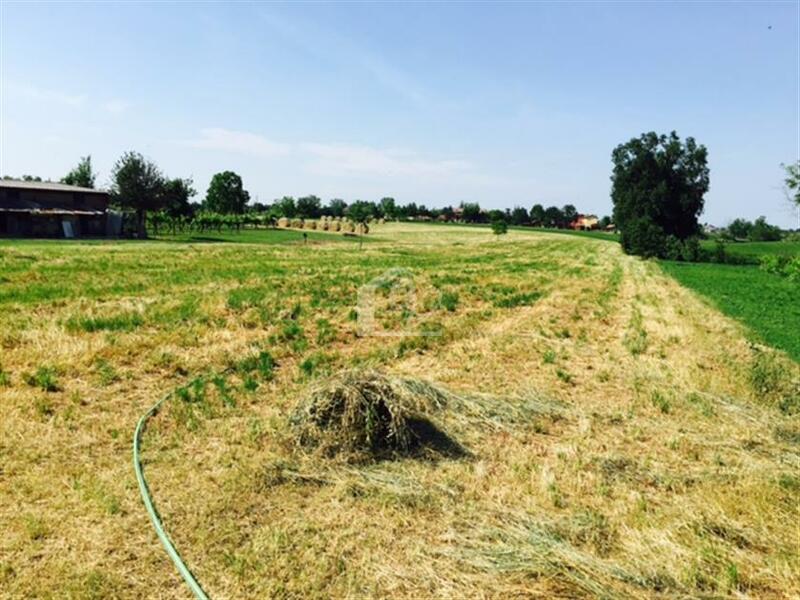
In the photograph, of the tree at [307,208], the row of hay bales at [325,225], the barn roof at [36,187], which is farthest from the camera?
the tree at [307,208]

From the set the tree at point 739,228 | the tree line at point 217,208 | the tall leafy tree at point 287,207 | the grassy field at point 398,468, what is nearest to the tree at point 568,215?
the tree line at point 217,208

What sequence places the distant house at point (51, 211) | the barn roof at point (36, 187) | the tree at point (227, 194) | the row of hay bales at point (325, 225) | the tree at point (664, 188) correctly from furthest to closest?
the tree at point (227, 194)
the row of hay bales at point (325, 225)
the tree at point (664, 188)
the barn roof at point (36, 187)
the distant house at point (51, 211)

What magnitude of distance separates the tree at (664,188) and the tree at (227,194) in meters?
85.1

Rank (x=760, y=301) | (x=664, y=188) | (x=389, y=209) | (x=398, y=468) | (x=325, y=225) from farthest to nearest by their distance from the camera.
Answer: (x=389, y=209) < (x=325, y=225) < (x=664, y=188) < (x=760, y=301) < (x=398, y=468)

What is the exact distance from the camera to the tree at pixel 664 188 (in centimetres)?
6281

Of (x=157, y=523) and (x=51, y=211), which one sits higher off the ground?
(x=51, y=211)

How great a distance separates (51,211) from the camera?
51.1 m

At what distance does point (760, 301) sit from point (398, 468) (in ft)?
79.4

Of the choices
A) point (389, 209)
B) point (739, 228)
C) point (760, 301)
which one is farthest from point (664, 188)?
point (389, 209)

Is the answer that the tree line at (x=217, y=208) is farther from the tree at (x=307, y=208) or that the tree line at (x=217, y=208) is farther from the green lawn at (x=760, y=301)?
the green lawn at (x=760, y=301)

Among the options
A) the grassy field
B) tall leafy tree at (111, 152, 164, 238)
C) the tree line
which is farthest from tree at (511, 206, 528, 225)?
the grassy field

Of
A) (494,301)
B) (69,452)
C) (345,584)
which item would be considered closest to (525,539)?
(345,584)

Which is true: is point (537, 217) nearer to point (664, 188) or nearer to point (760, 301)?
point (664, 188)

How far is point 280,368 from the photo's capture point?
403 inches
